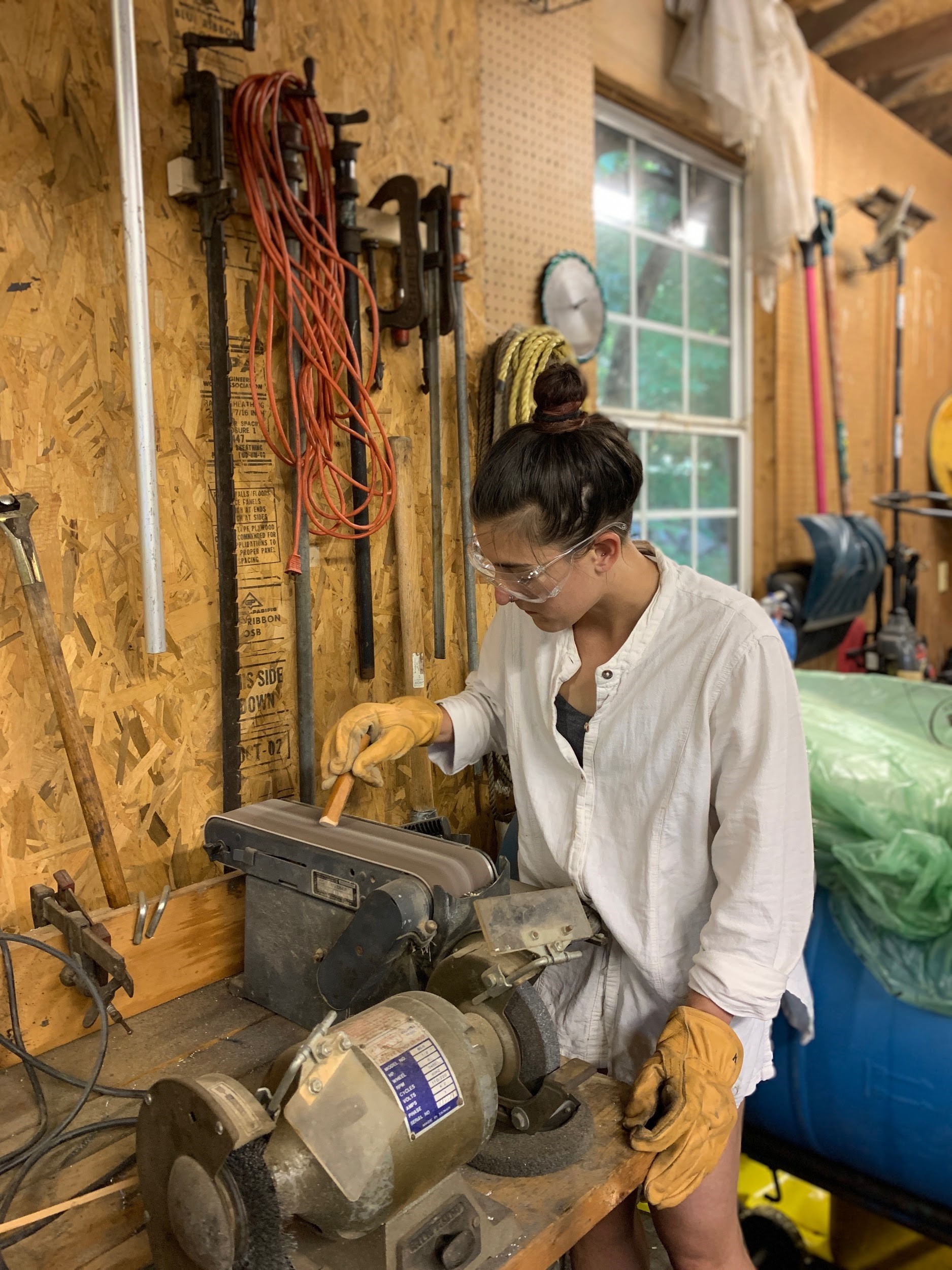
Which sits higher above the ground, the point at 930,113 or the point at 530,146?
the point at 930,113

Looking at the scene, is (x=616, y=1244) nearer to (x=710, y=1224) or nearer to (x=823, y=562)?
(x=710, y=1224)

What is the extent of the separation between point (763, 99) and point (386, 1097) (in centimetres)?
340

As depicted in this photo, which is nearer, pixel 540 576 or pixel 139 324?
pixel 540 576

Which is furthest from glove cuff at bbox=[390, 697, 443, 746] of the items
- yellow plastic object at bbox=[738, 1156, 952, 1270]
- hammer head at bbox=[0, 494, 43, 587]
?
yellow plastic object at bbox=[738, 1156, 952, 1270]

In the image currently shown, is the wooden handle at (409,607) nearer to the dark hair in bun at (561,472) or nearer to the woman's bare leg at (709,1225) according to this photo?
the dark hair in bun at (561,472)

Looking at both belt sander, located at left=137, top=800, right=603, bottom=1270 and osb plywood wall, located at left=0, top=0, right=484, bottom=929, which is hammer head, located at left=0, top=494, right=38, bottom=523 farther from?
belt sander, located at left=137, top=800, right=603, bottom=1270

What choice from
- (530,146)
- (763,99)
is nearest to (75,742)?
(530,146)

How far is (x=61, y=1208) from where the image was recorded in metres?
0.96

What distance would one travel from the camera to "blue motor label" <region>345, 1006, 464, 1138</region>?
2.78 ft

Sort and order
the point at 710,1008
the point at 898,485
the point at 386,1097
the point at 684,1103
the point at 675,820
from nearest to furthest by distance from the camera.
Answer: the point at 386,1097 < the point at 684,1103 < the point at 710,1008 < the point at 675,820 < the point at 898,485

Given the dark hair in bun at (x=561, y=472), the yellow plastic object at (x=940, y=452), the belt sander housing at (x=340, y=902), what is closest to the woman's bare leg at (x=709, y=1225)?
the belt sander housing at (x=340, y=902)

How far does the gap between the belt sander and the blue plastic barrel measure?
2.48ft

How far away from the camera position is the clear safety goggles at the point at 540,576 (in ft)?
4.16

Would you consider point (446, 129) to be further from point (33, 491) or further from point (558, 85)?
point (33, 491)
